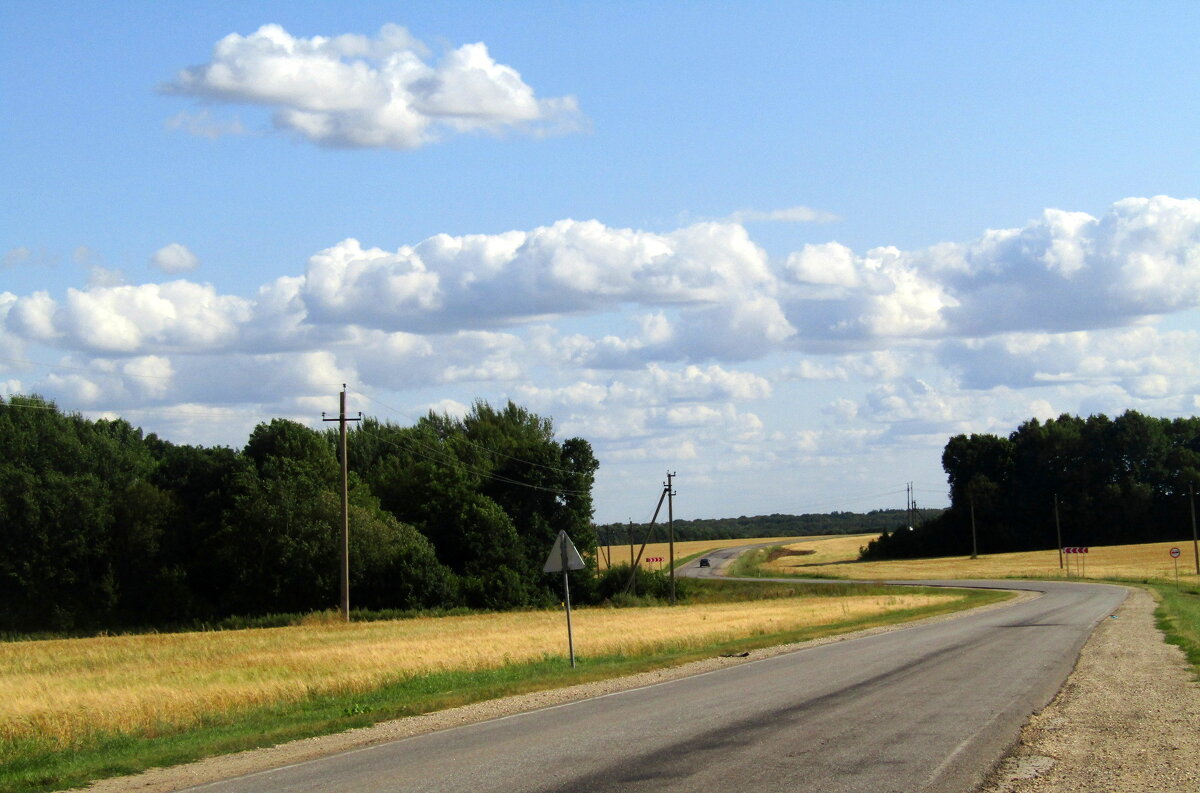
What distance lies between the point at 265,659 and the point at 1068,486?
119110 millimetres

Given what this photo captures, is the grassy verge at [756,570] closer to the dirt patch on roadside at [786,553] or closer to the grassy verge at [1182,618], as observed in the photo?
the dirt patch on roadside at [786,553]

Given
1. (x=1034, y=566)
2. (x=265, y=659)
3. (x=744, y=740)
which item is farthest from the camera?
(x=1034, y=566)

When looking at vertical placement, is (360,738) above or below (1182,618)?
above

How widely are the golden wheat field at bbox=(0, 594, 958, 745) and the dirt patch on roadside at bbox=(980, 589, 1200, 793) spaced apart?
11.9m

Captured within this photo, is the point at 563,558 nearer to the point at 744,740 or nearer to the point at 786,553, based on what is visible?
the point at 744,740

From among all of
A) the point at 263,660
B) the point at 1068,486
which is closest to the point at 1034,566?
the point at 1068,486

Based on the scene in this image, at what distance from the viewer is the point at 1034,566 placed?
101 meters

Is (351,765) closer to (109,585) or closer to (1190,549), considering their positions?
(109,585)

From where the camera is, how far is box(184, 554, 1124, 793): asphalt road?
34.3ft

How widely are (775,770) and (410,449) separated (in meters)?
81.7

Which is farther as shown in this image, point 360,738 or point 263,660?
point 263,660

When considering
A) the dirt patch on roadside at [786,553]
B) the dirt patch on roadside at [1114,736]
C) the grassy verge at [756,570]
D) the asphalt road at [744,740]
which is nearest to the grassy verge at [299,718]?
the asphalt road at [744,740]

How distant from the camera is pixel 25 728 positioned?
16.3 m

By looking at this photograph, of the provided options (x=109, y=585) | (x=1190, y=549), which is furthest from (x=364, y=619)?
(x=1190, y=549)
